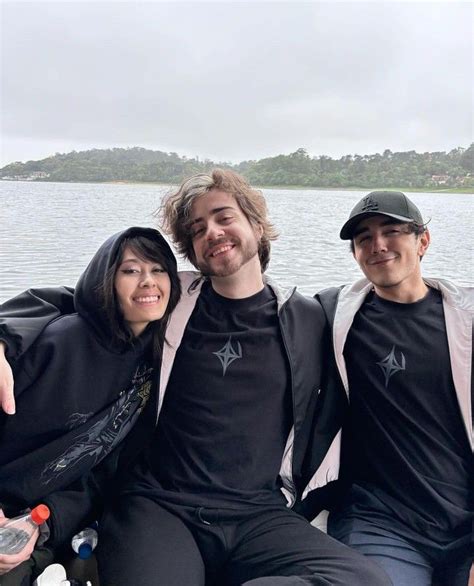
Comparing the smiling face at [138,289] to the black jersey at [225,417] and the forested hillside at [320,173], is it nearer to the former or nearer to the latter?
the black jersey at [225,417]

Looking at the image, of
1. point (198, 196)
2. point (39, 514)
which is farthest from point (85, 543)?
point (198, 196)

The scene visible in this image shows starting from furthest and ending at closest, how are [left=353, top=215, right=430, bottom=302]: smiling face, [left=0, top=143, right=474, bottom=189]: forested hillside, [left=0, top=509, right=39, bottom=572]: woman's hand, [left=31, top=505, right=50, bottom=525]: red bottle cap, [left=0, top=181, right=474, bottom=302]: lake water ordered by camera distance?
1. [left=0, top=181, right=474, bottom=302]: lake water
2. [left=0, top=143, right=474, bottom=189]: forested hillside
3. [left=353, top=215, right=430, bottom=302]: smiling face
4. [left=31, top=505, right=50, bottom=525]: red bottle cap
5. [left=0, top=509, right=39, bottom=572]: woman's hand

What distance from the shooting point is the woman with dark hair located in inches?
56.0

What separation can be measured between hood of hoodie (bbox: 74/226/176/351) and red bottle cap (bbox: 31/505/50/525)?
0.50 metres

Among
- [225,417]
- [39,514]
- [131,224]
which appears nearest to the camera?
[39,514]

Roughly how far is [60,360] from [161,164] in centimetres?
208

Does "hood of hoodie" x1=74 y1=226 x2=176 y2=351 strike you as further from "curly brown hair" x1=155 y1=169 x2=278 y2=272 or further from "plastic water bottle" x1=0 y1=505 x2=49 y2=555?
"plastic water bottle" x1=0 y1=505 x2=49 y2=555

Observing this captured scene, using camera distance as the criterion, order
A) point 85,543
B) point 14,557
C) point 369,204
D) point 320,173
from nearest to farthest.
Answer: point 14,557 → point 85,543 → point 369,204 → point 320,173

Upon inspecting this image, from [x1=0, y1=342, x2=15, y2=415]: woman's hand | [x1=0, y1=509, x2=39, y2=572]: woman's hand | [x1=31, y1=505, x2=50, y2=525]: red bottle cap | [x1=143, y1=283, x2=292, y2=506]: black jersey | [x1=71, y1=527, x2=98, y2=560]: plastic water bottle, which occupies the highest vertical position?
[x1=0, y1=342, x2=15, y2=415]: woman's hand

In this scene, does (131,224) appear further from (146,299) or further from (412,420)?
(412,420)

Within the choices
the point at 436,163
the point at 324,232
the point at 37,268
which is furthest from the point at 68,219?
the point at 436,163

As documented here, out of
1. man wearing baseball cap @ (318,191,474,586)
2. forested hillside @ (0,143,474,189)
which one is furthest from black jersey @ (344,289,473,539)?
forested hillside @ (0,143,474,189)

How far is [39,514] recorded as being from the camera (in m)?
1.38

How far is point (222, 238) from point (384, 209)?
1.89ft
